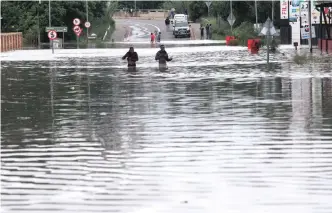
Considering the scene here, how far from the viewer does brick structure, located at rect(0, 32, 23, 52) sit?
238 feet


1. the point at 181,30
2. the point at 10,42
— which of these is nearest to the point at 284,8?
the point at 10,42

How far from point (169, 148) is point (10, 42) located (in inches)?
2517

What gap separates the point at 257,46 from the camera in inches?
2466

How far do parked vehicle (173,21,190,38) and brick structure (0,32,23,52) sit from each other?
Result: 1070 inches

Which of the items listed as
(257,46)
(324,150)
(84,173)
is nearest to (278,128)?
(324,150)

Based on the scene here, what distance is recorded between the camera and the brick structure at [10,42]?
72562mm

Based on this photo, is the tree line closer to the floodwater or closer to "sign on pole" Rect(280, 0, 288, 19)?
"sign on pole" Rect(280, 0, 288, 19)

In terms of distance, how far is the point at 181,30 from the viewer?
10656cm

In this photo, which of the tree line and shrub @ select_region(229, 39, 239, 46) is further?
the tree line

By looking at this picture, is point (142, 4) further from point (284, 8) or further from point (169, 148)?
point (169, 148)

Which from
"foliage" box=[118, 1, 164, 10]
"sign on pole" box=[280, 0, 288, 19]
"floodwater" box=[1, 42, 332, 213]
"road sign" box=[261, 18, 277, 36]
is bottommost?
"floodwater" box=[1, 42, 332, 213]

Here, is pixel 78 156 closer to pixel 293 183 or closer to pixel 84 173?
pixel 84 173

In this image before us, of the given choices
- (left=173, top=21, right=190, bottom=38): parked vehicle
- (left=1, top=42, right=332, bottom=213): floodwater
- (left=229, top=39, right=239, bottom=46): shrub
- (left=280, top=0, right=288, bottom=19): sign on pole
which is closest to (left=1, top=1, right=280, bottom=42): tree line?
(left=173, top=21, right=190, bottom=38): parked vehicle

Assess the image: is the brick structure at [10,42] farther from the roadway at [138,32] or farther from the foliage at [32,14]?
the roadway at [138,32]
